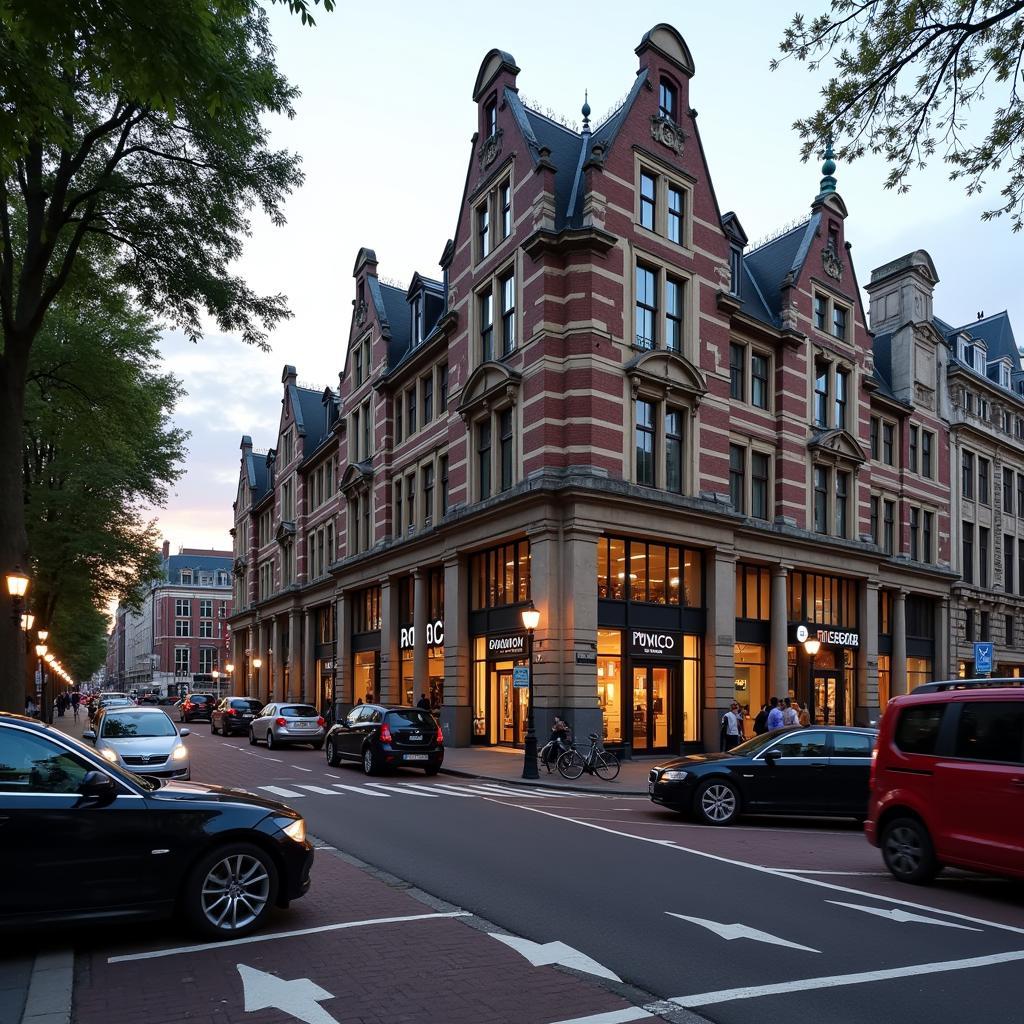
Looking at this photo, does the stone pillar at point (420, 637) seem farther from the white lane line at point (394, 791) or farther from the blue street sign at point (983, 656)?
the blue street sign at point (983, 656)

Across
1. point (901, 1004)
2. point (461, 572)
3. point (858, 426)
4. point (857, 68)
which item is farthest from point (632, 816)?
point (858, 426)

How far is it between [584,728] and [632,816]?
956cm

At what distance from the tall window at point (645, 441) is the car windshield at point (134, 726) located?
47.1ft

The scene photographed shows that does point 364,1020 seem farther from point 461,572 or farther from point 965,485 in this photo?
point 965,485

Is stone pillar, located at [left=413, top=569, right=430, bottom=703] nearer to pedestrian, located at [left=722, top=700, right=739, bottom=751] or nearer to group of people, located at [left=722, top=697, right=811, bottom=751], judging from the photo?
group of people, located at [left=722, top=697, right=811, bottom=751]

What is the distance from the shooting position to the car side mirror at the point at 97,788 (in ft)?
20.5

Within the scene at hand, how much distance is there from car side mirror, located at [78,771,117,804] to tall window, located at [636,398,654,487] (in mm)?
21109

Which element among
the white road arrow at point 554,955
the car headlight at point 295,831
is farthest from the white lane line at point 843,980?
the car headlight at point 295,831

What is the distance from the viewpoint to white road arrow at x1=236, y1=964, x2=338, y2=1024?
5.25 metres

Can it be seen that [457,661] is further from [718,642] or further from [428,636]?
[718,642]

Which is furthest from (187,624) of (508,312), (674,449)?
(674,449)

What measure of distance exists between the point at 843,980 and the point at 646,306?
23.1 metres

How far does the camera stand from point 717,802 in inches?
536

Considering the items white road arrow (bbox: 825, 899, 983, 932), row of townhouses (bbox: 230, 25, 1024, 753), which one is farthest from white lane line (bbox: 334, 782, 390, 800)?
white road arrow (bbox: 825, 899, 983, 932)
